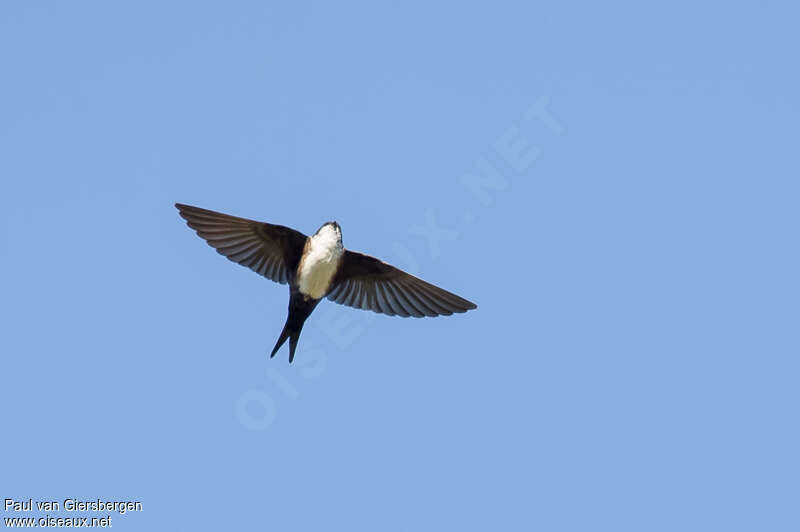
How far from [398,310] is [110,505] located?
10.1 feet

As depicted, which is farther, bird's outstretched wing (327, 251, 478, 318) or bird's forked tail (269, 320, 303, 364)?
bird's outstretched wing (327, 251, 478, 318)

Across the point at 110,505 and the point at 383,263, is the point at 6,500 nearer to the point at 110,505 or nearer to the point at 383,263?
the point at 110,505

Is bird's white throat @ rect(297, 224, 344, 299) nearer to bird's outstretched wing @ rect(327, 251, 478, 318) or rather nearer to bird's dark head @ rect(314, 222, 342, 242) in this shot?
bird's dark head @ rect(314, 222, 342, 242)

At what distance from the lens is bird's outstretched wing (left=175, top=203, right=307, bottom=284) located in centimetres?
1172

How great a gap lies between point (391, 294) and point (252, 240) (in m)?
1.37

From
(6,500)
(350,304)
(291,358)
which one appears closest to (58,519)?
(6,500)

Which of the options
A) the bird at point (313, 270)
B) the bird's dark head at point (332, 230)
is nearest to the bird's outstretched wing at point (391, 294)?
the bird at point (313, 270)

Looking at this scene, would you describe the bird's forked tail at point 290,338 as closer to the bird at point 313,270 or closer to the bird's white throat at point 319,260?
the bird at point 313,270

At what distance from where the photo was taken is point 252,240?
1187 centimetres

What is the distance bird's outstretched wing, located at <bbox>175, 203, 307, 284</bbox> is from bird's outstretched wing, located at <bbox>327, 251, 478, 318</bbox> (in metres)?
0.50

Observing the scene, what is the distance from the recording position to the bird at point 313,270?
11516mm

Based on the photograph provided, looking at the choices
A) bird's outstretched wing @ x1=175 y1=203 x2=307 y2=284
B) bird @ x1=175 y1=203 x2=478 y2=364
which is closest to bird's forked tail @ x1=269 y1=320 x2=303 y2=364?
bird @ x1=175 y1=203 x2=478 y2=364

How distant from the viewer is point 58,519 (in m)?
10.7

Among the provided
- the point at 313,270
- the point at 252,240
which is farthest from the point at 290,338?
the point at 252,240
